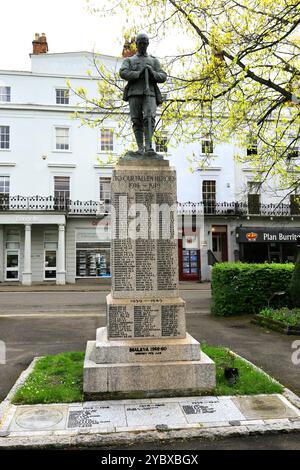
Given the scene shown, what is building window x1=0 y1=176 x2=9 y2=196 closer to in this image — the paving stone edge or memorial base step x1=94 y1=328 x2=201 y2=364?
memorial base step x1=94 y1=328 x2=201 y2=364

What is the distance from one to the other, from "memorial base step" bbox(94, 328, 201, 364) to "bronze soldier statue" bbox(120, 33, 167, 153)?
3264 millimetres

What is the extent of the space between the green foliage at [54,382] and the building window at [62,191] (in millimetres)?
23147

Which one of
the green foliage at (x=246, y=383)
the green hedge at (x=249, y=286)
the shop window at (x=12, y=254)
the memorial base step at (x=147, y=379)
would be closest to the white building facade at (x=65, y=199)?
the shop window at (x=12, y=254)

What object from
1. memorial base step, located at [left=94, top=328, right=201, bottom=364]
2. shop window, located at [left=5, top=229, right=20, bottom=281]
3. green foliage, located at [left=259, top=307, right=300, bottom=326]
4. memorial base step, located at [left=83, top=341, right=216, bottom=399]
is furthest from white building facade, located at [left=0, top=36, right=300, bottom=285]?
memorial base step, located at [left=83, top=341, right=216, bottom=399]

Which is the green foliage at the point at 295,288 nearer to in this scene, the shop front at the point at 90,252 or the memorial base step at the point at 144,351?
the memorial base step at the point at 144,351

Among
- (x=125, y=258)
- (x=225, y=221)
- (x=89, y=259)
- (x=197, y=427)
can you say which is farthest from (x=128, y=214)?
(x=225, y=221)

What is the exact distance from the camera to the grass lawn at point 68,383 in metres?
5.66

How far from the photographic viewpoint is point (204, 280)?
102 feet

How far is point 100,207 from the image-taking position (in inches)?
1201

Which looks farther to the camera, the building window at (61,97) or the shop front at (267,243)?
the shop front at (267,243)

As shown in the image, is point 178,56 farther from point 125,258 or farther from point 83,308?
point 83,308

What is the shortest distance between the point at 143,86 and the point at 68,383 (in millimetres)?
5004

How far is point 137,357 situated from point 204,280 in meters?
25.5
